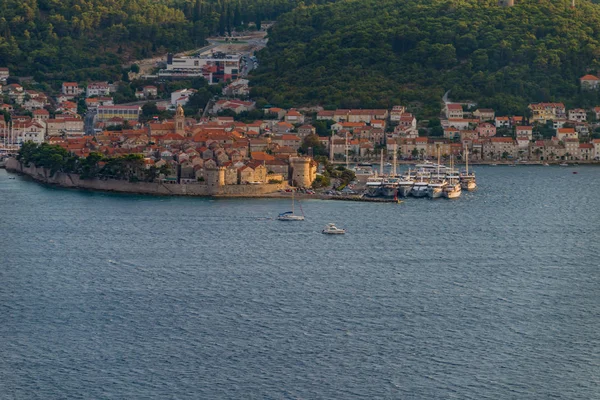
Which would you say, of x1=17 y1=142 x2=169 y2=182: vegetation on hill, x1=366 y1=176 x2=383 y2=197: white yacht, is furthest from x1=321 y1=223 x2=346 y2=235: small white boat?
x1=17 y1=142 x2=169 y2=182: vegetation on hill

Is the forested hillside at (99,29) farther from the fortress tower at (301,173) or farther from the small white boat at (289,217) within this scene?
the small white boat at (289,217)

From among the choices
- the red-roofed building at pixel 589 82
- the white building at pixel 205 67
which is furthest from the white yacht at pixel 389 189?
the white building at pixel 205 67

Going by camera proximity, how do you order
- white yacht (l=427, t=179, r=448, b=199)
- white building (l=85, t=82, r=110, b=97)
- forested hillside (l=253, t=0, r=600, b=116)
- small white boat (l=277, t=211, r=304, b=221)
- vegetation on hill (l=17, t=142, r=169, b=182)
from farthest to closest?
white building (l=85, t=82, r=110, b=97)
forested hillside (l=253, t=0, r=600, b=116)
vegetation on hill (l=17, t=142, r=169, b=182)
white yacht (l=427, t=179, r=448, b=199)
small white boat (l=277, t=211, r=304, b=221)

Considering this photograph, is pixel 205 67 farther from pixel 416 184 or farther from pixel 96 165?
pixel 416 184

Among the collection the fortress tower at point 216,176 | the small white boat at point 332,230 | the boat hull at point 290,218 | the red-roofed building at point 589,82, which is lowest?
the small white boat at point 332,230

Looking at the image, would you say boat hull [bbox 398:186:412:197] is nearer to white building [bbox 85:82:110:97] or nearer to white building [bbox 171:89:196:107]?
white building [bbox 171:89:196:107]

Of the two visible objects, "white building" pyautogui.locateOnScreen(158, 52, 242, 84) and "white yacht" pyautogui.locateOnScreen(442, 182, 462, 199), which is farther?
"white building" pyautogui.locateOnScreen(158, 52, 242, 84)

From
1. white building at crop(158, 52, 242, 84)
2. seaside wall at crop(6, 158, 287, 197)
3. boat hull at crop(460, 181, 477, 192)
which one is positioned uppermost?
white building at crop(158, 52, 242, 84)
